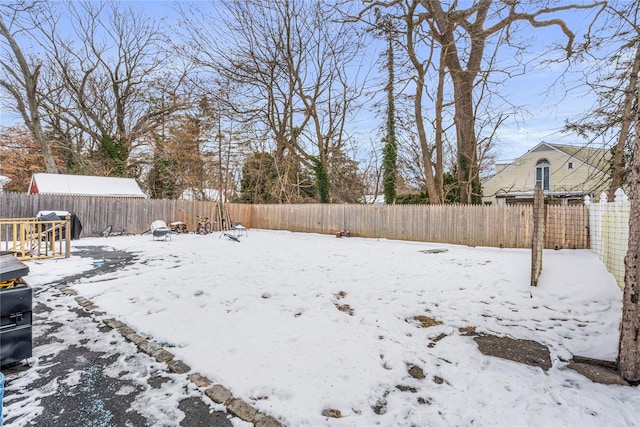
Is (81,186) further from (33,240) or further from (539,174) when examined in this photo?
(539,174)

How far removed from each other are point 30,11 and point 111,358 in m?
15.6

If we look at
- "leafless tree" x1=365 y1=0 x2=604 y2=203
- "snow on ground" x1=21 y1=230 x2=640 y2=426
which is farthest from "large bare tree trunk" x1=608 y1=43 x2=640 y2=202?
"leafless tree" x1=365 y1=0 x2=604 y2=203

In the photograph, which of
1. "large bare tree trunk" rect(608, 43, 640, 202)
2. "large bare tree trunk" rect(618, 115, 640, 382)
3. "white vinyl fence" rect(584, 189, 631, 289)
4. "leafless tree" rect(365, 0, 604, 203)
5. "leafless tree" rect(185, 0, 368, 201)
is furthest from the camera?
"leafless tree" rect(185, 0, 368, 201)

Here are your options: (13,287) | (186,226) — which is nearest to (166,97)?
(186,226)

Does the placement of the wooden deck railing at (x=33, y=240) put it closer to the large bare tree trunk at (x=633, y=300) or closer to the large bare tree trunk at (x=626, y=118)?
the large bare tree trunk at (x=633, y=300)

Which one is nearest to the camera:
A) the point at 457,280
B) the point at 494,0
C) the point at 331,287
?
the point at 331,287

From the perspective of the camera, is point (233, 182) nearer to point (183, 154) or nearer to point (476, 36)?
point (183, 154)

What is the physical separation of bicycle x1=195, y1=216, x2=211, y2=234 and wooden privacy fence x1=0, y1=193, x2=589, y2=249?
0.57 metres

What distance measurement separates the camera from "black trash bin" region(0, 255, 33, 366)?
216 centimetres

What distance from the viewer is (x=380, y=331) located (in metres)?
2.91

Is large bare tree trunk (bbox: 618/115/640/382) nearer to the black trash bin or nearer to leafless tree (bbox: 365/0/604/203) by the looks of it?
the black trash bin

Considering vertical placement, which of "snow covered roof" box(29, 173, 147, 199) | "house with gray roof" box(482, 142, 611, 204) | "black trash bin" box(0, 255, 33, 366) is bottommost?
"black trash bin" box(0, 255, 33, 366)

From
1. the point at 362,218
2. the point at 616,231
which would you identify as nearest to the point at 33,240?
the point at 362,218

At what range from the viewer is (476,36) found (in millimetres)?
9062
